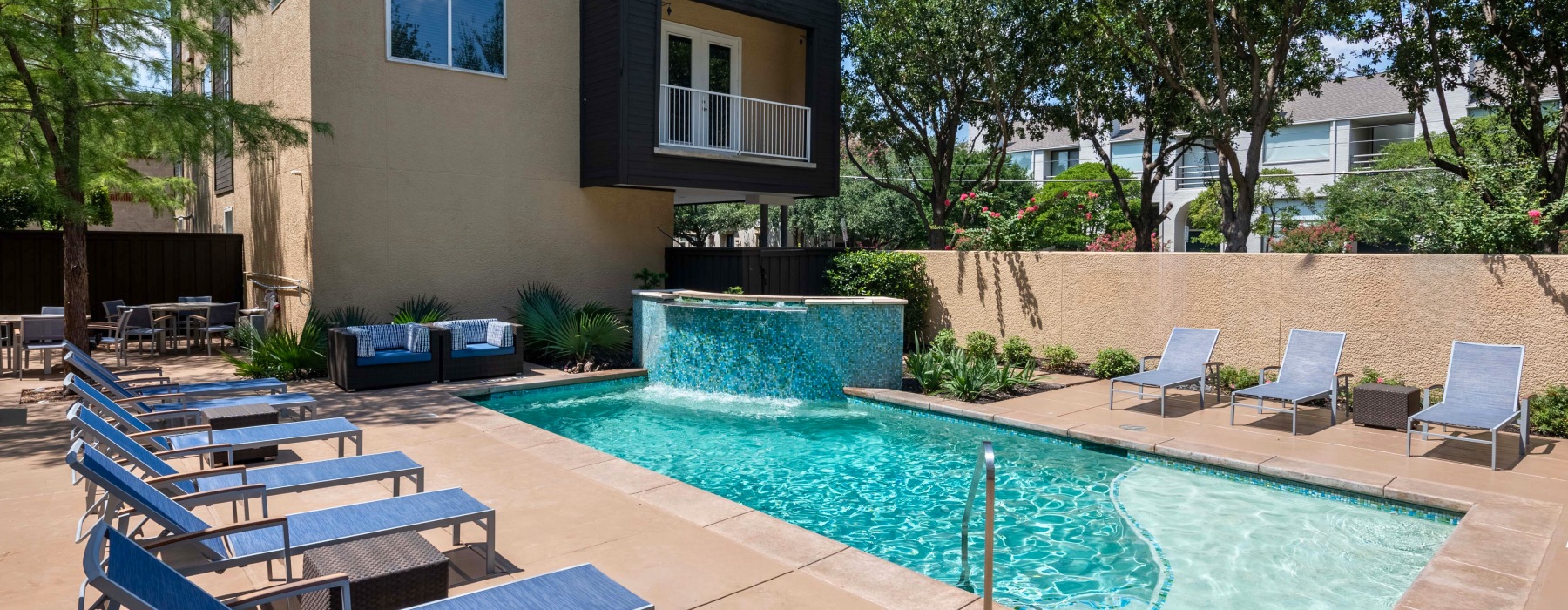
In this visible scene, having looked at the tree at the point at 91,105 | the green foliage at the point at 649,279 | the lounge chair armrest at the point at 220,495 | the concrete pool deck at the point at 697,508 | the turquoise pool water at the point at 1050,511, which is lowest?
the turquoise pool water at the point at 1050,511

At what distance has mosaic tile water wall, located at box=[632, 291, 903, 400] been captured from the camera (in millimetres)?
11219

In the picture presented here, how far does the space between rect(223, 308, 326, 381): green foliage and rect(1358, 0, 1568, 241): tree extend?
13.9 m

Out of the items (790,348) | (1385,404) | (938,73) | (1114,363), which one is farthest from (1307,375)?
(938,73)

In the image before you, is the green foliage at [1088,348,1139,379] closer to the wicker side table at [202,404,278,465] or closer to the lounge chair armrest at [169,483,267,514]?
the wicker side table at [202,404,278,465]

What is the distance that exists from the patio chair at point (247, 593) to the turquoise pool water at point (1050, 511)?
249cm

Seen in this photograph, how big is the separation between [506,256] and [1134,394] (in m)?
9.35

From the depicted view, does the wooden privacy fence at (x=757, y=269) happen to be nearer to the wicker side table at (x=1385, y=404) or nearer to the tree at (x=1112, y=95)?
the tree at (x=1112, y=95)

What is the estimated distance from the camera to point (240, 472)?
4965 mm

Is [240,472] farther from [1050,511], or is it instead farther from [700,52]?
[700,52]

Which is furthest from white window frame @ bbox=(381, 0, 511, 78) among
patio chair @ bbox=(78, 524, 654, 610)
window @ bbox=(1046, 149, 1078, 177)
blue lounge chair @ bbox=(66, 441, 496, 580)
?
window @ bbox=(1046, 149, 1078, 177)

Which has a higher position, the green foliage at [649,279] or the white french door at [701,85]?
the white french door at [701,85]

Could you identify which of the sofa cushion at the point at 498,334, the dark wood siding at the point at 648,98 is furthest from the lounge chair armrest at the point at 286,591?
the dark wood siding at the point at 648,98

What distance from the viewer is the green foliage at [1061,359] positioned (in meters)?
12.4

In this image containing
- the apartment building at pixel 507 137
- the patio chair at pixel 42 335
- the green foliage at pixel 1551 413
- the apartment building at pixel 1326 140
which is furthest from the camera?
the apartment building at pixel 1326 140
